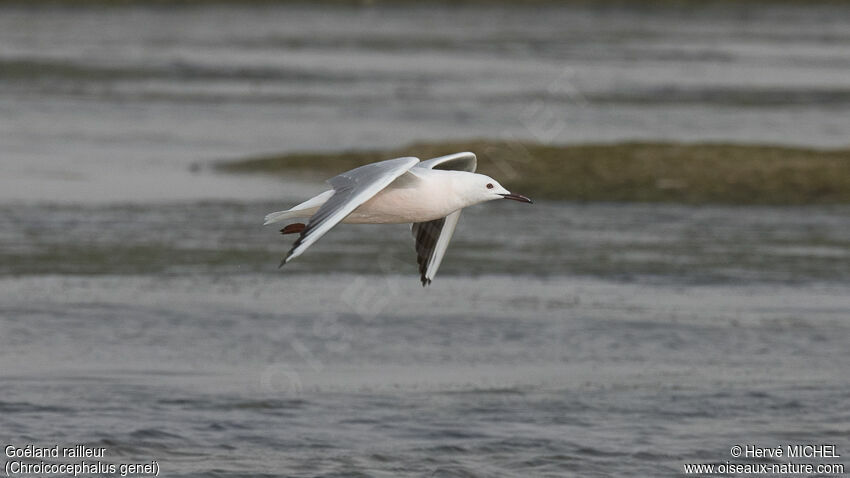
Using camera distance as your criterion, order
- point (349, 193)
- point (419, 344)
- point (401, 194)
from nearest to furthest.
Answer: point (349, 193) → point (401, 194) → point (419, 344)

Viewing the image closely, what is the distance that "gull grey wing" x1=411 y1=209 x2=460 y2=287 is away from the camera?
1138 centimetres

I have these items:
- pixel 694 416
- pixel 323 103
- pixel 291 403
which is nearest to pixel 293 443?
pixel 291 403

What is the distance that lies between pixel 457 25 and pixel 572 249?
4705 cm

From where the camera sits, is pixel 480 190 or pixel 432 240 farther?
pixel 432 240

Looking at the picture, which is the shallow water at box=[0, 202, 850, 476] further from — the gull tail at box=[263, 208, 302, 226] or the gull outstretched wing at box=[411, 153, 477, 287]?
the gull tail at box=[263, 208, 302, 226]

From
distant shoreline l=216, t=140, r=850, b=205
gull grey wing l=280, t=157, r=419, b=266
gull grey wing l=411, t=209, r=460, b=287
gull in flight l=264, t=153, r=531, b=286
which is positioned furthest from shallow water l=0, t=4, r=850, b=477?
gull grey wing l=280, t=157, r=419, b=266

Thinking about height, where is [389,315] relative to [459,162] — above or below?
below

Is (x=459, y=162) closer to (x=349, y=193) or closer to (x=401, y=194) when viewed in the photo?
(x=401, y=194)

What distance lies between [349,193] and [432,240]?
75.6 inches

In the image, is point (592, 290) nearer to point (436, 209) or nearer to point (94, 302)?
point (94, 302)

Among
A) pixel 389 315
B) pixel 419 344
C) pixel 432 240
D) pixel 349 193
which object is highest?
pixel 349 193

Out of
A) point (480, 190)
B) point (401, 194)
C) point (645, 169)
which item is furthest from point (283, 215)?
point (645, 169)

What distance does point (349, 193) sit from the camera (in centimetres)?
978

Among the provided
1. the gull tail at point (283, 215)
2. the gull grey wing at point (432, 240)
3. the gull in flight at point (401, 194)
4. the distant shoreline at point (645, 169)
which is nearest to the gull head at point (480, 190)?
the gull in flight at point (401, 194)
